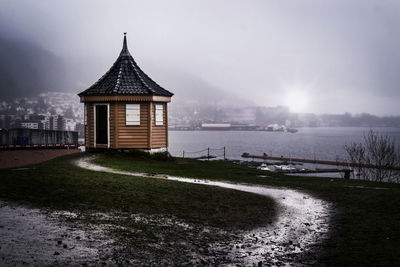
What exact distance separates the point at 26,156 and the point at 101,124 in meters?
10.2

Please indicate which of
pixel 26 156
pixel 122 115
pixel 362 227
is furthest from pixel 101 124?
pixel 362 227

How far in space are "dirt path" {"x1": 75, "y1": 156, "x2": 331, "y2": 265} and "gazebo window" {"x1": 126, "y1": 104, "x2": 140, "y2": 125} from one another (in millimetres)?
18458

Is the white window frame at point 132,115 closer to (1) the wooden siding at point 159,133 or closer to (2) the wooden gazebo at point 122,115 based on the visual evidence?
(2) the wooden gazebo at point 122,115

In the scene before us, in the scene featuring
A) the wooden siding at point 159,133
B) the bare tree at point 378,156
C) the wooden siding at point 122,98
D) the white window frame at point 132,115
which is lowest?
the bare tree at point 378,156

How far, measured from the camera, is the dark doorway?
33.7 metres

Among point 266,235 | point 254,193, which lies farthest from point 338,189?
point 266,235

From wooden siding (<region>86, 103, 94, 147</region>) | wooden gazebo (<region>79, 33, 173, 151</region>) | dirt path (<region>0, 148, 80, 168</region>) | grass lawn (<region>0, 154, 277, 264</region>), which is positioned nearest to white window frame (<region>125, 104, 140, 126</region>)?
wooden gazebo (<region>79, 33, 173, 151</region>)

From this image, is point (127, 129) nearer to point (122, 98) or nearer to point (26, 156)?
point (122, 98)

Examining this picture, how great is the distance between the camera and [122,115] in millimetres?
33281

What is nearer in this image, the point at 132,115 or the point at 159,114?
the point at 132,115

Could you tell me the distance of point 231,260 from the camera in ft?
31.3

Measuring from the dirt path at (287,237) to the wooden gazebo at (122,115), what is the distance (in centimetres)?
1821

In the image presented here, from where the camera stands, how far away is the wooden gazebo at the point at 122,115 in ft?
109

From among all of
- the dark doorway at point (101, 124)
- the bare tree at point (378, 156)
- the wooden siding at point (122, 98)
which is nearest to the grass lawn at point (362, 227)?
the wooden siding at point (122, 98)
